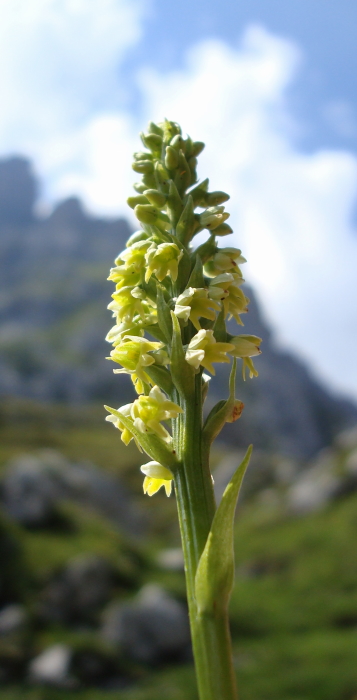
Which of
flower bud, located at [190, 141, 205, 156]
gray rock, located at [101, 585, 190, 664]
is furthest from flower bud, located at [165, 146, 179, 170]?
gray rock, located at [101, 585, 190, 664]

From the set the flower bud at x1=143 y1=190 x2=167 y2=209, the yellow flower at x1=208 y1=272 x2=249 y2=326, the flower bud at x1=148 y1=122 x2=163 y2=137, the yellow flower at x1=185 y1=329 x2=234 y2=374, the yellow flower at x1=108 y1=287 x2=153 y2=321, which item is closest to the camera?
the yellow flower at x1=185 y1=329 x2=234 y2=374


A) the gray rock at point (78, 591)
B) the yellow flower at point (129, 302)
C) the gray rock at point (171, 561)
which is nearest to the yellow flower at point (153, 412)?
the yellow flower at point (129, 302)

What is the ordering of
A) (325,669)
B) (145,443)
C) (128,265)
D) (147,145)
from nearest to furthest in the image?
1. (145,443)
2. (128,265)
3. (147,145)
4. (325,669)

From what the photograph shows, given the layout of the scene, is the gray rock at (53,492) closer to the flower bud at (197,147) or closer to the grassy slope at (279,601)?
the grassy slope at (279,601)

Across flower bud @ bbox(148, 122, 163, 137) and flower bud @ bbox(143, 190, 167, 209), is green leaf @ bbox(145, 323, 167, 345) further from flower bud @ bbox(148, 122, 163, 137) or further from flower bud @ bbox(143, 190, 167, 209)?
flower bud @ bbox(148, 122, 163, 137)

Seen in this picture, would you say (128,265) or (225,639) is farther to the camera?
(128,265)

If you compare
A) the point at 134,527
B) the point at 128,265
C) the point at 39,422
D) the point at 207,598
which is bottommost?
the point at 207,598

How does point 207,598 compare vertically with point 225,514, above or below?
below

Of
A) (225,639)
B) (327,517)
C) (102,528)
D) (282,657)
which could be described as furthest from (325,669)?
(327,517)

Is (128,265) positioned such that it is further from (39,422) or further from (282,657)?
(39,422)
